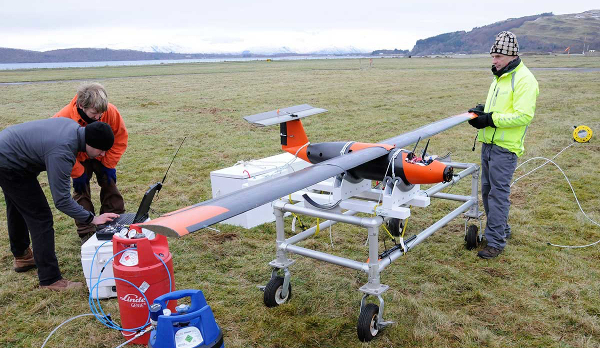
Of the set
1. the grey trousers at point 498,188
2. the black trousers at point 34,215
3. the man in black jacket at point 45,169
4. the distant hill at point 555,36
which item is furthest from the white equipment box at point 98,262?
the distant hill at point 555,36

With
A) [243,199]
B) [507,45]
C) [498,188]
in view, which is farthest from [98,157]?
[507,45]

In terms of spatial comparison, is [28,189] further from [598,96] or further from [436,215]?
[598,96]

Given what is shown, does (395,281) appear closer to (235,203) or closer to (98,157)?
(235,203)

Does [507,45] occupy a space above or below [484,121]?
above

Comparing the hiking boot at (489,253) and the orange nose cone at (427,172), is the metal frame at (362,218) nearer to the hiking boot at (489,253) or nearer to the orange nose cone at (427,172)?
the orange nose cone at (427,172)

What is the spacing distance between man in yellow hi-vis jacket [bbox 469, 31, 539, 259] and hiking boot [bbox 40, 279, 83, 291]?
183 inches

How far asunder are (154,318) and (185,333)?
1.05 feet

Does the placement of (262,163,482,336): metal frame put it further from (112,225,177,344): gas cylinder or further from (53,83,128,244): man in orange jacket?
(53,83,128,244): man in orange jacket

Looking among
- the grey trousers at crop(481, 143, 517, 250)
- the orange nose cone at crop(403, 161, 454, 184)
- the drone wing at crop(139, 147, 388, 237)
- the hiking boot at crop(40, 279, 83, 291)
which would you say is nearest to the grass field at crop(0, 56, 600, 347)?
the hiking boot at crop(40, 279, 83, 291)

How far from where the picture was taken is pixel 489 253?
5289 millimetres

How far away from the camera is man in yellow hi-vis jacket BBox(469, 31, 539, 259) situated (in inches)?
193

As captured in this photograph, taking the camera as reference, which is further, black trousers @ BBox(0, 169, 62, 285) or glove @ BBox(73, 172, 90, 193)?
glove @ BBox(73, 172, 90, 193)

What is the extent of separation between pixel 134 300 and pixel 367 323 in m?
1.94

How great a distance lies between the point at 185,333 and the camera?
2.96 meters
